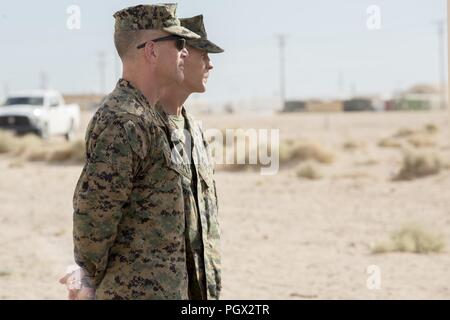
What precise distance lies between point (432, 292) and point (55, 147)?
1895 centimetres

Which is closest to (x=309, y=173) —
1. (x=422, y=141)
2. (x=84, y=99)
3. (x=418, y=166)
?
(x=418, y=166)

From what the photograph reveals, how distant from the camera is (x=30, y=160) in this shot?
24922 millimetres

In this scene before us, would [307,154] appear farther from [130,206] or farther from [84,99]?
[84,99]

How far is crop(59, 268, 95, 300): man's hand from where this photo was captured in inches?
133


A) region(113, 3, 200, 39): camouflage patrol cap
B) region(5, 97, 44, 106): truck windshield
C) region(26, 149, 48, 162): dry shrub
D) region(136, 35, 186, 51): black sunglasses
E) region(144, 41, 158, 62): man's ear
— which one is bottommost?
region(26, 149, 48, 162): dry shrub

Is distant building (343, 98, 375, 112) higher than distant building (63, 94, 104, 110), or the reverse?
distant building (63, 94, 104, 110)

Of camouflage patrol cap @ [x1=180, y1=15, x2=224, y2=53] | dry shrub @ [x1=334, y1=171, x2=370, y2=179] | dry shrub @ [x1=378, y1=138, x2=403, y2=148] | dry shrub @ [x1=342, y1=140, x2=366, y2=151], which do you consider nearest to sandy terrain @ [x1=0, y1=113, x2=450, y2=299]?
dry shrub @ [x1=334, y1=171, x2=370, y2=179]

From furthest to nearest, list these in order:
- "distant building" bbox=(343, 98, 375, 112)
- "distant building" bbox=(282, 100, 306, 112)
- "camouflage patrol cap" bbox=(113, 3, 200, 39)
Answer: "distant building" bbox=(282, 100, 306, 112) → "distant building" bbox=(343, 98, 375, 112) → "camouflage patrol cap" bbox=(113, 3, 200, 39)

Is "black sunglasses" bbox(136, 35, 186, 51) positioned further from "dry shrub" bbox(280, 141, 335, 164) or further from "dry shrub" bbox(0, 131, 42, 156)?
"dry shrub" bbox(0, 131, 42, 156)

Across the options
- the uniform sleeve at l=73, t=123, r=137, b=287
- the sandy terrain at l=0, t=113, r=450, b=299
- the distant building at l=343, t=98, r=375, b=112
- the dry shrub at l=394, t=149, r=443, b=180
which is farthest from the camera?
the distant building at l=343, t=98, r=375, b=112

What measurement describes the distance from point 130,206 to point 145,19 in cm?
73

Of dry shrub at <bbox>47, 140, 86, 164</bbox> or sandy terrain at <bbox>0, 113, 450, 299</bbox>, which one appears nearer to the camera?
sandy terrain at <bbox>0, 113, 450, 299</bbox>

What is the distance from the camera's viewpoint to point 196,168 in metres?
3.71
